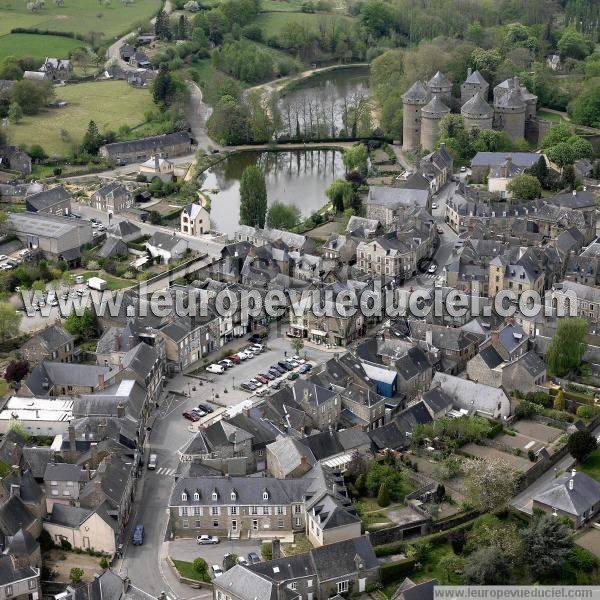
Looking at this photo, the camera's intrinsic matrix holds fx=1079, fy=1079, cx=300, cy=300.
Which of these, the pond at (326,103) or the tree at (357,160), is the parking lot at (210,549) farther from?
the pond at (326,103)

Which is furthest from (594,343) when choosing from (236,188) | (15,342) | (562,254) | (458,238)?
(236,188)

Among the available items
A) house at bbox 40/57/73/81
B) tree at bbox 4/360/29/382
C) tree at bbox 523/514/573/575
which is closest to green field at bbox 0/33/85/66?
house at bbox 40/57/73/81

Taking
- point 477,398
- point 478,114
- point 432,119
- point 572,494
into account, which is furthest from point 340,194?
point 572,494

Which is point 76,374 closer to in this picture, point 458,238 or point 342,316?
point 342,316

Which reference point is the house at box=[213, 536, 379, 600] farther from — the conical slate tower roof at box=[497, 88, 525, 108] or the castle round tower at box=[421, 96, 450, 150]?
the conical slate tower roof at box=[497, 88, 525, 108]

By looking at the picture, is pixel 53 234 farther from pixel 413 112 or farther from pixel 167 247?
pixel 413 112

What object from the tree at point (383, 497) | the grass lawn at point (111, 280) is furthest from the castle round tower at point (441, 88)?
the tree at point (383, 497)
